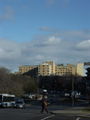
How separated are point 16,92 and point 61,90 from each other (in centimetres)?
6287

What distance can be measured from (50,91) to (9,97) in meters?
123

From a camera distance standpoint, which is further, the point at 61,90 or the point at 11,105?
the point at 61,90

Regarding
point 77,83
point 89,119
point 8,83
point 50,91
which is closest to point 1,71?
point 8,83

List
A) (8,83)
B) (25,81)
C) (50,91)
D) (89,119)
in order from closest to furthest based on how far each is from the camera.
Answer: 1. (89,119)
2. (8,83)
3. (25,81)
4. (50,91)

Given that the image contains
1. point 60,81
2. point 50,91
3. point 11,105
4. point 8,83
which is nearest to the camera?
point 11,105

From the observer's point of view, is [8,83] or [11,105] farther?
[8,83]

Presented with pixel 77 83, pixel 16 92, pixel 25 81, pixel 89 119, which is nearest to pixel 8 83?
pixel 16 92

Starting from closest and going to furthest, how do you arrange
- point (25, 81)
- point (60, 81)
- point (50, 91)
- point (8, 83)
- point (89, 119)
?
point (89, 119) → point (8, 83) → point (25, 81) → point (60, 81) → point (50, 91)

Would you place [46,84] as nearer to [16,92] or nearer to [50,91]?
[50,91]

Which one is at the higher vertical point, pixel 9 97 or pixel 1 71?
pixel 1 71

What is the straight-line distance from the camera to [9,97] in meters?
74.2

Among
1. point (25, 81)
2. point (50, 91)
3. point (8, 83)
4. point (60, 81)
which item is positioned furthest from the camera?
point (50, 91)

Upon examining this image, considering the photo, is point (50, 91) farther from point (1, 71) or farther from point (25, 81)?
point (1, 71)

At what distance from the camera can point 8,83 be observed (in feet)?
441
